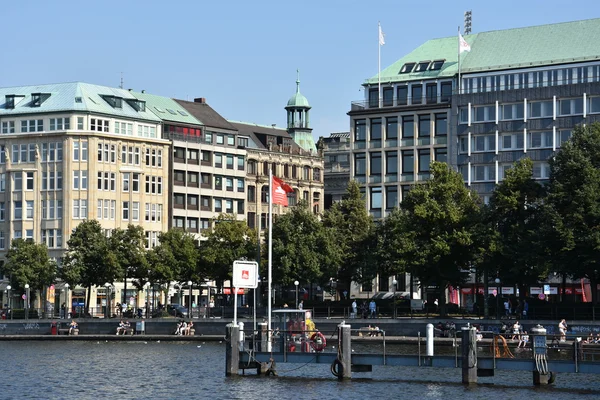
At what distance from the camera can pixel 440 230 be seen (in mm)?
109188

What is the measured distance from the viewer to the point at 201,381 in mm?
69875

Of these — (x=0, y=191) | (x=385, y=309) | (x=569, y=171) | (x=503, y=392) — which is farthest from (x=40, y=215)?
(x=503, y=392)

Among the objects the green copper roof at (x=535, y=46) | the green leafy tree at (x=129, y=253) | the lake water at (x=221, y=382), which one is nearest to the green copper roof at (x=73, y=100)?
the green leafy tree at (x=129, y=253)

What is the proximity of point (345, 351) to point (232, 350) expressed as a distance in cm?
607

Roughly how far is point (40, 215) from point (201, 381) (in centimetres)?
9125

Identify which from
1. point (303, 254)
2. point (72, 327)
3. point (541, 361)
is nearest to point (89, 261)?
point (72, 327)

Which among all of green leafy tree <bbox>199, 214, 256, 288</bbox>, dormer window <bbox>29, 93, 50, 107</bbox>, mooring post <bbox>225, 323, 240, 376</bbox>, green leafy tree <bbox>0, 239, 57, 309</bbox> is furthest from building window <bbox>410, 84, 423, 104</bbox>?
mooring post <bbox>225, 323, 240, 376</bbox>

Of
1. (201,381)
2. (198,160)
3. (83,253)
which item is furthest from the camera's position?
(198,160)

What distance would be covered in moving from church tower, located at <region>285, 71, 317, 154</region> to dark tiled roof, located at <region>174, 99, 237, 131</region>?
55.5 ft

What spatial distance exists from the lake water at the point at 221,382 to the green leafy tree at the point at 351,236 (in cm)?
3904

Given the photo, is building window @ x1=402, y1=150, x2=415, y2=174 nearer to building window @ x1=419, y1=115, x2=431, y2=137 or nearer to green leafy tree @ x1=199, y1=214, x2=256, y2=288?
building window @ x1=419, y1=115, x2=431, y2=137

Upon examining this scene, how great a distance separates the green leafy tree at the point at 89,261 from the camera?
131500 mm

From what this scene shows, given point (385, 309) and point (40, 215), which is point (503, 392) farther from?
point (40, 215)

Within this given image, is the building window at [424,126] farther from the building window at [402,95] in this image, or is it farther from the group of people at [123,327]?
the group of people at [123,327]
